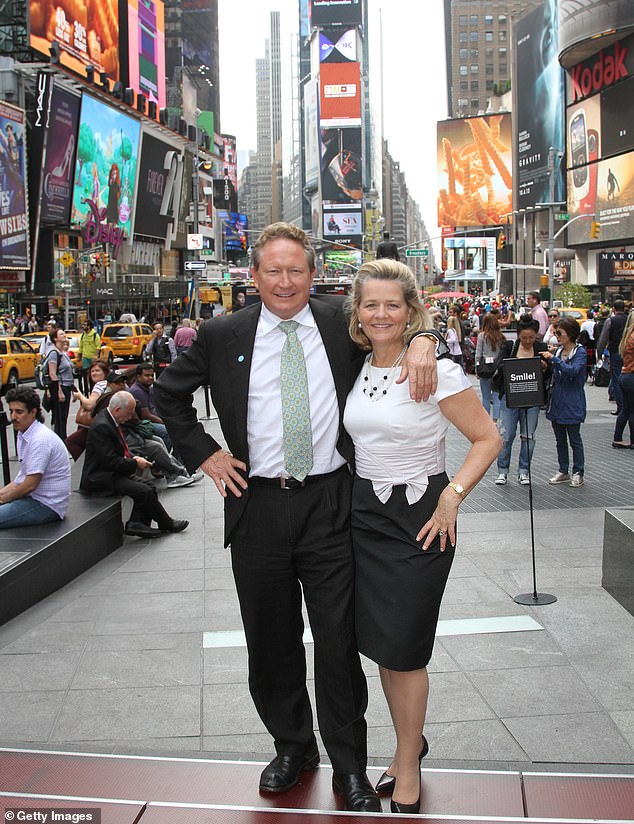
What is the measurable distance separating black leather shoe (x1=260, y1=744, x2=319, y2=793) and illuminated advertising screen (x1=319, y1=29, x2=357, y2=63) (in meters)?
197

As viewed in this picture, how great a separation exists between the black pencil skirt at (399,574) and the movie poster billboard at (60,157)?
52.8 m

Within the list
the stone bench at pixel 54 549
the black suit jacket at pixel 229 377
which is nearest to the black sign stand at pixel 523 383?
the stone bench at pixel 54 549

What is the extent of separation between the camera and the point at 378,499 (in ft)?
10.6

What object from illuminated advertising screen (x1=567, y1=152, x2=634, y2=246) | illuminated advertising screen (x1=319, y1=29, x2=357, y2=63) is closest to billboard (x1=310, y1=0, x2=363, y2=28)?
illuminated advertising screen (x1=319, y1=29, x2=357, y2=63)

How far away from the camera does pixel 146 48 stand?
3233 inches

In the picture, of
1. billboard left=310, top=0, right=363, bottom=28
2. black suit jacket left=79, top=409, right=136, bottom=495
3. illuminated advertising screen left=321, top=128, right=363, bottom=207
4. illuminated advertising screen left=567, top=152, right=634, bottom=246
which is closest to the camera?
black suit jacket left=79, top=409, right=136, bottom=495

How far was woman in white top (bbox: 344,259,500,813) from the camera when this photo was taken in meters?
3.19

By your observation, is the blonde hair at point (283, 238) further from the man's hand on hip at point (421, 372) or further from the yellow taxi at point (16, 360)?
the yellow taxi at point (16, 360)

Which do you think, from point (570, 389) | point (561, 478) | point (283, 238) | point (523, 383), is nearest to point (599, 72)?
point (570, 389)

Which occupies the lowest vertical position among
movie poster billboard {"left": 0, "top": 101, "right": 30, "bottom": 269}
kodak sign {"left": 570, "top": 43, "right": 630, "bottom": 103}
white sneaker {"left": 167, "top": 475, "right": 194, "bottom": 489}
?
white sneaker {"left": 167, "top": 475, "right": 194, "bottom": 489}

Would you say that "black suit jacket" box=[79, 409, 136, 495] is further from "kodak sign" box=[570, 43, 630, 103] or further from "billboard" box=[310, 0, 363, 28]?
"billboard" box=[310, 0, 363, 28]

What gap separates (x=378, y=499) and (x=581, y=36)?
67.2 metres

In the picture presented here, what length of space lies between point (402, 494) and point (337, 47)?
201318 mm

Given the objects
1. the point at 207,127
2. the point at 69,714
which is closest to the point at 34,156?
the point at 69,714
